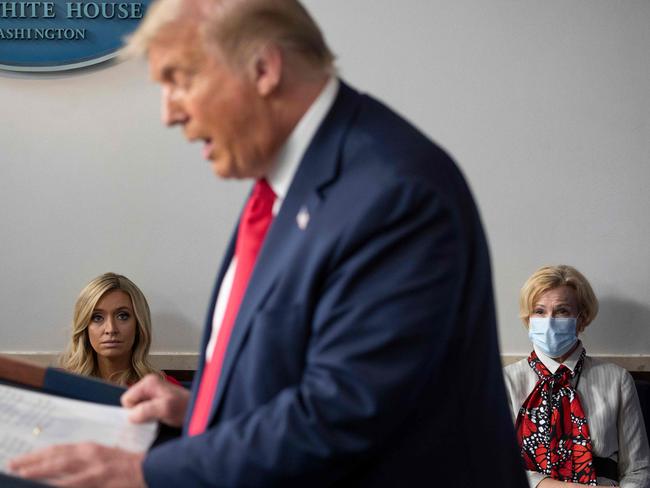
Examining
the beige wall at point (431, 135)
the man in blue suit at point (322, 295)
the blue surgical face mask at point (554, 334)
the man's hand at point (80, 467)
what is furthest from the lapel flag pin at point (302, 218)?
the blue surgical face mask at point (554, 334)

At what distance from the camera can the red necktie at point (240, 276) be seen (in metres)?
1.22

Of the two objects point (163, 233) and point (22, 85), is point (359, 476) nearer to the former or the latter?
point (163, 233)

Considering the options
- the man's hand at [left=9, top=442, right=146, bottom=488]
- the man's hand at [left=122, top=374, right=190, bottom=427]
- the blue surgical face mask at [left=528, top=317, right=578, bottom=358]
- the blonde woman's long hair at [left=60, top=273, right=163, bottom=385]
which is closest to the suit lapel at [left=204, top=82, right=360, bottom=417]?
the man's hand at [left=9, top=442, right=146, bottom=488]

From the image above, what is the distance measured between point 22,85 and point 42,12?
284mm

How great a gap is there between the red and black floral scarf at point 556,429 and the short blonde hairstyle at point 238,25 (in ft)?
8.75

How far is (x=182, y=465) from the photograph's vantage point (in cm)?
109

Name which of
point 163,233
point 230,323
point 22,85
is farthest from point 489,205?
point 230,323

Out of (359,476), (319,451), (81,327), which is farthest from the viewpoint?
(81,327)

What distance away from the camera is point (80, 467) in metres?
1.07

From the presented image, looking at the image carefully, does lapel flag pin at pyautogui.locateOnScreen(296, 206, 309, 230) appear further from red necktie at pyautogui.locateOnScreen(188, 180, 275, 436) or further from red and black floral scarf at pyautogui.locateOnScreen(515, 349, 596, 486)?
red and black floral scarf at pyautogui.locateOnScreen(515, 349, 596, 486)

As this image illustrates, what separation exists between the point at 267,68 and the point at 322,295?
28cm

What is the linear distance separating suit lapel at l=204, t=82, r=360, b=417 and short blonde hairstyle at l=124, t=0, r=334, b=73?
0.27 feet

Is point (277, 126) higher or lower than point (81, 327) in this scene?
higher

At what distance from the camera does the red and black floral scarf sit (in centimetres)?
352
